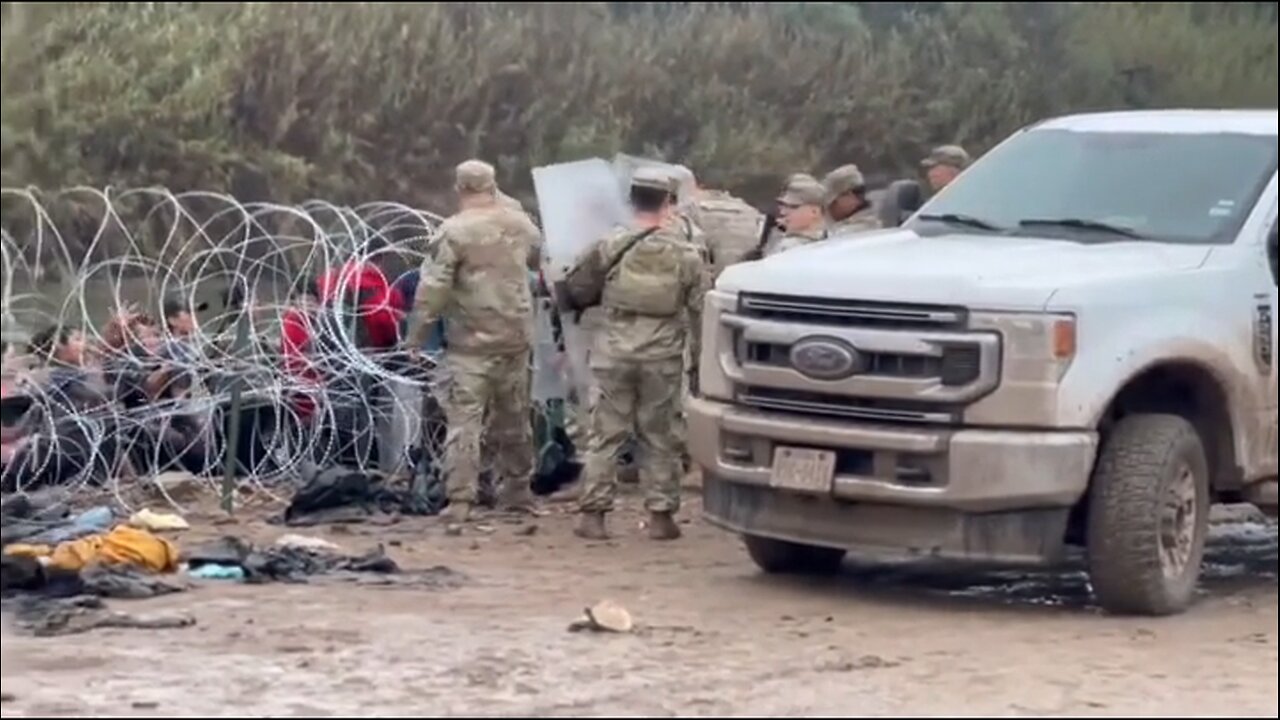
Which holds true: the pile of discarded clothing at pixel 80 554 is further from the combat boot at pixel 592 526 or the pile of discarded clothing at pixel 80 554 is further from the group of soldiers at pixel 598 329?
the combat boot at pixel 592 526

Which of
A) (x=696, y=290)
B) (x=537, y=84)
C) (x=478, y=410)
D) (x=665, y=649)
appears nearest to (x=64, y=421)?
(x=478, y=410)

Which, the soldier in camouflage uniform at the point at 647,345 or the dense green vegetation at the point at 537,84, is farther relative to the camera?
the dense green vegetation at the point at 537,84

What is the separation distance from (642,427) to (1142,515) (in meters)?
2.77

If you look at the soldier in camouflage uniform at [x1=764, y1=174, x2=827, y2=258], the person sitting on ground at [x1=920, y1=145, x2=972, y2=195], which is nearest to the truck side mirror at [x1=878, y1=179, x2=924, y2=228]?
the soldier in camouflage uniform at [x1=764, y1=174, x2=827, y2=258]

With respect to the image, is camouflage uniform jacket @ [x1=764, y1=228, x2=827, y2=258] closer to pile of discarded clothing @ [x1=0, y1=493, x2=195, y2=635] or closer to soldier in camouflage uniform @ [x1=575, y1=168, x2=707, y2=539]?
soldier in camouflage uniform @ [x1=575, y1=168, x2=707, y2=539]

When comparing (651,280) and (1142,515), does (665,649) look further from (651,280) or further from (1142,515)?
(651,280)

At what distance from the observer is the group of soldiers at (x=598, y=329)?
11.7 metres

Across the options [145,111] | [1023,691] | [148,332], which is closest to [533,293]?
[148,332]

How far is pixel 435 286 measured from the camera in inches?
476

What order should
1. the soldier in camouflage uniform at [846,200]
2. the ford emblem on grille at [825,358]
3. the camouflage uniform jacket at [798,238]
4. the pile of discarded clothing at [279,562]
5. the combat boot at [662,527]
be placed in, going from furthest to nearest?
the soldier in camouflage uniform at [846,200]
the camouflage uniform jacket at [798,238]
the combat boot at [662,527]
the pile of discarded clothing at [279,562]
the ford emblem on grille at [825,358]

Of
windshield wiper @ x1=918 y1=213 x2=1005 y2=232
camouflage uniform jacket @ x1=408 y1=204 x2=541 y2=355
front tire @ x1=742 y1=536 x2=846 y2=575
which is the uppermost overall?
windshield wiper @ x1=918 y1=213 x2=1005 y2=232

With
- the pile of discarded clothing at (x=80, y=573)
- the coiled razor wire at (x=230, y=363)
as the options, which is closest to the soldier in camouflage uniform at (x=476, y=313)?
the coiled razor wire at (x=230, y=363)

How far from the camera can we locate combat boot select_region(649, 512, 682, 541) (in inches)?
476

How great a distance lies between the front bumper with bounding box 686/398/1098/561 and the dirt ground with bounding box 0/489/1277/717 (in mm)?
318
